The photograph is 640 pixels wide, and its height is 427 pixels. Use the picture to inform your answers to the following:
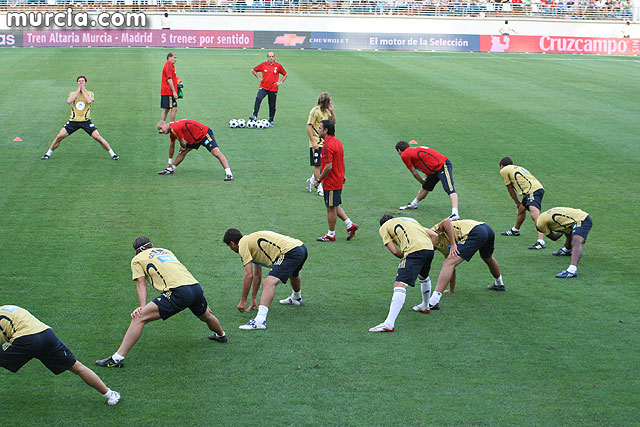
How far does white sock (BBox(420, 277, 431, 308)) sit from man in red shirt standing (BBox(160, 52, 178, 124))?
14.6 metres

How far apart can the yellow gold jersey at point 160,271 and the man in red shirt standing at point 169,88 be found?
14.7 m

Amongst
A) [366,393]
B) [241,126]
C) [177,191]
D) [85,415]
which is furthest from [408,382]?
[241,126]

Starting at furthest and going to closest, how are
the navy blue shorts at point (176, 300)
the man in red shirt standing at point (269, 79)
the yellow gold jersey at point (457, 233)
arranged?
the man in red shirt standing at point (269, 79), the yellow gold jersey at point (457, 233), the navy blue shorts at point (176, 300)

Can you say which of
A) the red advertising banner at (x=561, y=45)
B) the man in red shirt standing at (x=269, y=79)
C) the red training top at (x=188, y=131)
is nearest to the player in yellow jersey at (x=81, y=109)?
the red training top at (x=188, y=131)

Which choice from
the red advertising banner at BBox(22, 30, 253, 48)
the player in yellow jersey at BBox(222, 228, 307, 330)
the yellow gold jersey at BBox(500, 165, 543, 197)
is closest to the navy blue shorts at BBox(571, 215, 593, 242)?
the yellow gold jersey at BBox(500, 165, 543, 197)

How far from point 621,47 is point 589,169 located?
36317 mm

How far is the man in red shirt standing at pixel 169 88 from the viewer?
22.9 m

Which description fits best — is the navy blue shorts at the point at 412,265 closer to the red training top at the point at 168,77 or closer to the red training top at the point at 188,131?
the red training top at the point at 188,131

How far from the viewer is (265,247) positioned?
10.1m

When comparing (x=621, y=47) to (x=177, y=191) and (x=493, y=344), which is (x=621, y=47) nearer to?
(x=177, y=191)

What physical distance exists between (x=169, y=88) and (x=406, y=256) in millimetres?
15031

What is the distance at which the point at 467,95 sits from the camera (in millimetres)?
31344

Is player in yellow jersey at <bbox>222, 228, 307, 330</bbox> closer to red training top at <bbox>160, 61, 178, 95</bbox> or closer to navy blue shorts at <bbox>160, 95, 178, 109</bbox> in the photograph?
red training top at <bbox>160, 61, 178, 95</bbox>

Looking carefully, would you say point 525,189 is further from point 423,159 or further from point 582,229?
point 423,159
